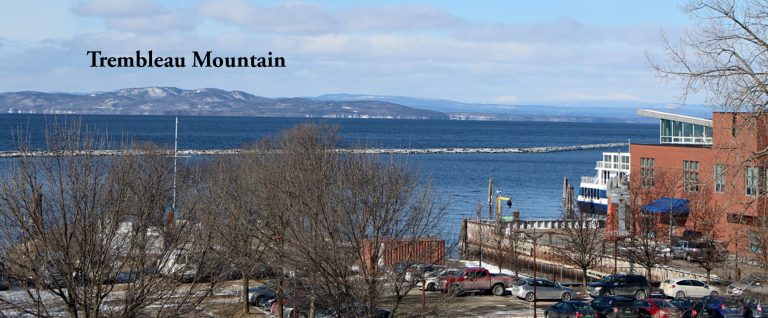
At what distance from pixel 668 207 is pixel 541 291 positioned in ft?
57.7

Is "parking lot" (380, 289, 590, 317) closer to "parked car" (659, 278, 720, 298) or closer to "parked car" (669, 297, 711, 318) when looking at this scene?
"parked car" (659, 278, 720, 298)

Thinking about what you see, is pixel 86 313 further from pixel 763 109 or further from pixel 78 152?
pixel 763 109

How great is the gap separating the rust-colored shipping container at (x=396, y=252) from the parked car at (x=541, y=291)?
14.8 m

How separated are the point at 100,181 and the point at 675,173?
149 feet

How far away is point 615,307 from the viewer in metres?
35.0

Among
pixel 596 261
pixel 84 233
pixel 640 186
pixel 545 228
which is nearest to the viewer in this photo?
pixel 84 233

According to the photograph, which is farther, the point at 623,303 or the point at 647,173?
the point at 647,173

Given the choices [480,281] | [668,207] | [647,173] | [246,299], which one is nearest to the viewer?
[246,299]

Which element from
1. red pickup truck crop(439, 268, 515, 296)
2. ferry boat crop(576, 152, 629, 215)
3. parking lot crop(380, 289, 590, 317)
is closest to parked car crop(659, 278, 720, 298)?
parking lot crop(380, 289, 590, 317)

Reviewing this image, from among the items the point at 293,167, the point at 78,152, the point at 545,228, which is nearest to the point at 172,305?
the point at 78,152

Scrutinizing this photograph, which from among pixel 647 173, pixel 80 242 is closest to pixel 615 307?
pixel 80 242

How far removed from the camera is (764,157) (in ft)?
45.0

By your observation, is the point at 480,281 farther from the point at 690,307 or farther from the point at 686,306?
the point at 690,307

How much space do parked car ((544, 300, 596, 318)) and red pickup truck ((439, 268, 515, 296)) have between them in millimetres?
6167
